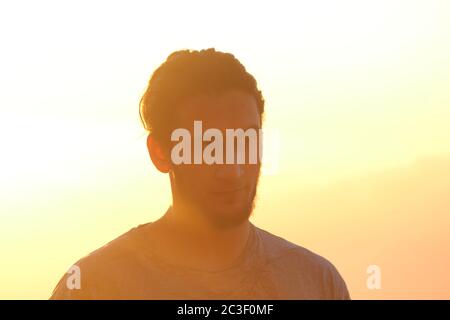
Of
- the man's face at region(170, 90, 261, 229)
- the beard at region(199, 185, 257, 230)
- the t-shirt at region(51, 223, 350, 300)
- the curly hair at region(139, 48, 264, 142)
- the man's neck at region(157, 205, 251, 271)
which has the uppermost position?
the curly hair at region(139, 48, 264, 142)

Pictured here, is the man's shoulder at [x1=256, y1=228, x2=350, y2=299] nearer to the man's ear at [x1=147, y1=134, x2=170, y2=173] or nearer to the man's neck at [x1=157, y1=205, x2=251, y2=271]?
the man's neck at [x1=157, y1=205, x2=251, y2=271]

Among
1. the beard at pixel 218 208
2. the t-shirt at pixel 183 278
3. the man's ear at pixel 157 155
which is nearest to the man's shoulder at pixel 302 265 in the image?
the t-shirt at pixel 183 278

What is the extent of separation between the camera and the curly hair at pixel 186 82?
169 inches

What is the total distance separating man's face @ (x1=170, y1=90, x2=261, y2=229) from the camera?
411 cm

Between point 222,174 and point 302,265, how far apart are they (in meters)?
0.99

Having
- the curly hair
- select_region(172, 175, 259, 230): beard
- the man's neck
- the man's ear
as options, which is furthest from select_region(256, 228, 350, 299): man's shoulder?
Answer: the curly hair

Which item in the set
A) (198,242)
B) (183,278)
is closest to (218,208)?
(198,242)

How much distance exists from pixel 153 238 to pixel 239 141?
2.98 feet

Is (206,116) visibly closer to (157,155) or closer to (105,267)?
(157,155)

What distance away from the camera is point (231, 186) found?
4121 millimetres

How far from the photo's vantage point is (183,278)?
437cm

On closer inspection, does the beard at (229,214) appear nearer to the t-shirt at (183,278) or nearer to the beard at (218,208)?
the beard at (218,208)
